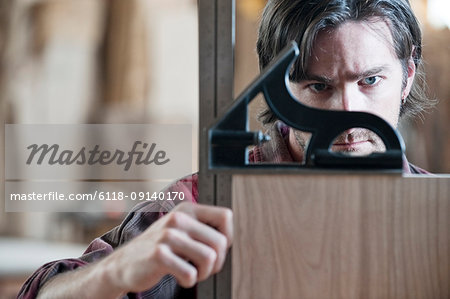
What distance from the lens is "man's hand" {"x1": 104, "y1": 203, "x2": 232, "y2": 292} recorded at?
0.70 meters

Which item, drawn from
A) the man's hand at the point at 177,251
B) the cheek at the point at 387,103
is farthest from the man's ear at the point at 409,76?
the man's hand at the point at 177,251

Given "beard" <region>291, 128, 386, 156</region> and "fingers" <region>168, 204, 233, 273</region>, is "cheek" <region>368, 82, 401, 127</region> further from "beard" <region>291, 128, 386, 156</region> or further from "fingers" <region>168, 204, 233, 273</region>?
"fingers" <region>168, 204, 233, 273</region>

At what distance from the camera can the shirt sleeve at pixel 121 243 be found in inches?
39.1

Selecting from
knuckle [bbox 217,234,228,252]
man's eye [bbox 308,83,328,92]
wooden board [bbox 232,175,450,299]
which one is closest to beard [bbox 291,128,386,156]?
man's eye [bbox 308,83,328,92]

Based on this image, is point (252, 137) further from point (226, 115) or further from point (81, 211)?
point (81, 211)

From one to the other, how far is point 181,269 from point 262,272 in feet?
0.48

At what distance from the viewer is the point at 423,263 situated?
798mm

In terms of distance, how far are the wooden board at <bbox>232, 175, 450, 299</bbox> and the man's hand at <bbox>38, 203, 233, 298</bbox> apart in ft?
0.19

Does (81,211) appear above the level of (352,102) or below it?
below

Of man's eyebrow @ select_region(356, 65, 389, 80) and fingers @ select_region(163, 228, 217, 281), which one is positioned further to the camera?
man's eyebrow @ select_region(356, 65, 389, 80)

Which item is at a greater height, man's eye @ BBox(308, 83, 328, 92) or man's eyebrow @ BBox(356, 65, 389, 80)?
man's eyebrow @ BBox(356, 65, 389, 80)

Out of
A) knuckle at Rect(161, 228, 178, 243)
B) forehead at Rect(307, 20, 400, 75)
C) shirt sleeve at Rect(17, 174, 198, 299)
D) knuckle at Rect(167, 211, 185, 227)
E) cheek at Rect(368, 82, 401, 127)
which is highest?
forehead at Rect(307, 20, 400, 75)

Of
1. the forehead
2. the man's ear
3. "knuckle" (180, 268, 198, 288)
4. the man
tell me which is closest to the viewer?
"knuckle" (180, 268, 198, 288)

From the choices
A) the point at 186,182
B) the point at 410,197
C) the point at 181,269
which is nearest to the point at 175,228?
the point at 181,269
